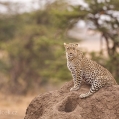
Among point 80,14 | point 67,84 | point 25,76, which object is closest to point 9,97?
point 25,76

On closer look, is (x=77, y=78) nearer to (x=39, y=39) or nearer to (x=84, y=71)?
(x=84, y=71)

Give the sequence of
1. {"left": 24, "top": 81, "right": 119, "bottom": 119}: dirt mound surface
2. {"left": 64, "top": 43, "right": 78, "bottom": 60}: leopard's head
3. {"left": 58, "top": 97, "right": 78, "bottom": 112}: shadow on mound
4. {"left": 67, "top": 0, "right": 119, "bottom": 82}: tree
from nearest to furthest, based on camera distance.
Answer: {"left": 24, "top": 81, "right": 119, "bottom": 119}: dirt mound surface < {"left": 58, "top": 97, "right": 78, "bottom": 112}: shadow on mound < {"left": 64, "top": 43, "right": 78, "bottom": 60}: leopard's head < {"left": 67, "top": 0, "right": 119, "bottom": 82}: tree

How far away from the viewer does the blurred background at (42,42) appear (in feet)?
58.7

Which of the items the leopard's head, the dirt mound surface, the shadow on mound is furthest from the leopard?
the shadow on mound

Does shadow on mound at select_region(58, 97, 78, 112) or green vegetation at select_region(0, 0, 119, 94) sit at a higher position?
green vegetation at select_region(0, 0, 119, 94)

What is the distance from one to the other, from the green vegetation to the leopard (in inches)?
379

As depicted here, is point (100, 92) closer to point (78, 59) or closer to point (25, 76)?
point (78, 59)

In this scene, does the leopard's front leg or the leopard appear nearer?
the leopard

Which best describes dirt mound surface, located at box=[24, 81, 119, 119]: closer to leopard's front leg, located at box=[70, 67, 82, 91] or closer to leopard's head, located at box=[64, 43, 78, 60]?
leopard's front leg, located at box=[70, 67, 82, 91]

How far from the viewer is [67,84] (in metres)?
8.01

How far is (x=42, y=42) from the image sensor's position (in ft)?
61.3

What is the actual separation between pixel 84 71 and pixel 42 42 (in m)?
11.2

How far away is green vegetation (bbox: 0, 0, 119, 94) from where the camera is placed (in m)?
18.0

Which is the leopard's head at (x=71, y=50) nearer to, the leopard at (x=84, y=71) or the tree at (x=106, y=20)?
the leopard at (x=84, y=71)
